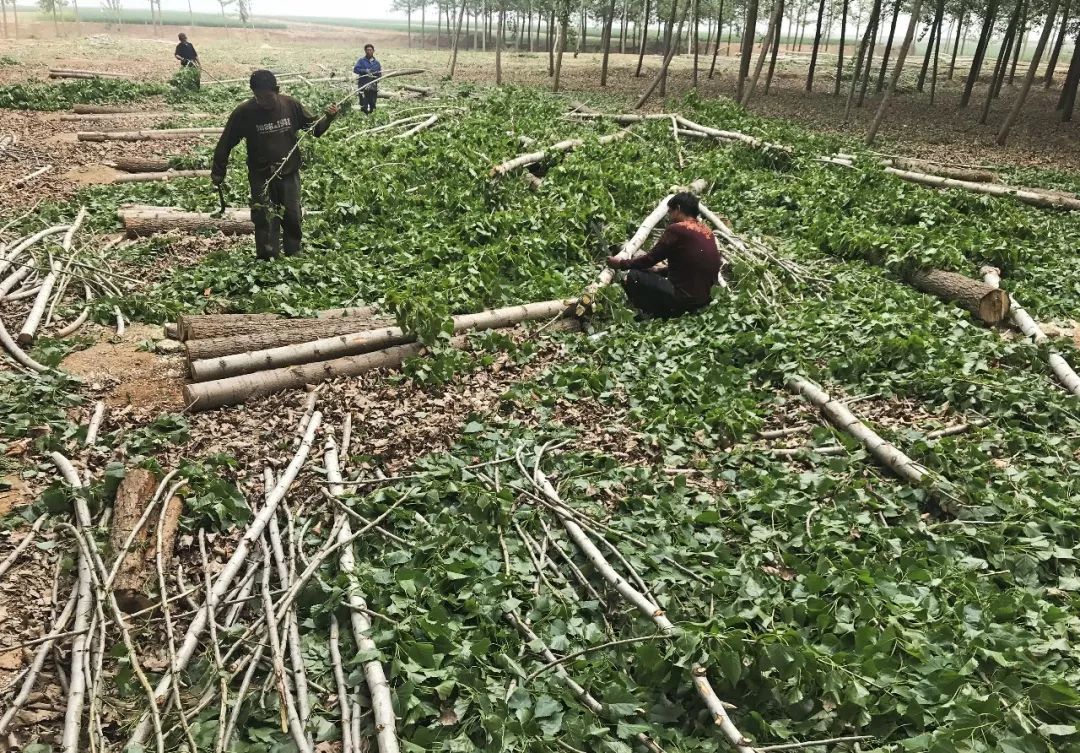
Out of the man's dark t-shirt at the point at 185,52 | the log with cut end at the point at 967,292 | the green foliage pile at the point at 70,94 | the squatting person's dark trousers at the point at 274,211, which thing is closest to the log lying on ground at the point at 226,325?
the squatting person's dark trousers at the point at 274,211

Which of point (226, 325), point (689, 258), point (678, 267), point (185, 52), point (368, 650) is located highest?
point (185, 52)

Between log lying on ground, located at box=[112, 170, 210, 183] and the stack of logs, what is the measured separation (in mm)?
6967

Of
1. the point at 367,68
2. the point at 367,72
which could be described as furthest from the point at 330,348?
the point at 367,68

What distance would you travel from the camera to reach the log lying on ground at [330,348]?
548 centimetres

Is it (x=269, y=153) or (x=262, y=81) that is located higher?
(x=262, y=81)

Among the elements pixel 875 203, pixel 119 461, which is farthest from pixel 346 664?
pixel 875 203

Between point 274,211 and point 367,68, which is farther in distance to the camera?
point 367,68

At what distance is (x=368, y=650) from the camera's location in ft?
10.5

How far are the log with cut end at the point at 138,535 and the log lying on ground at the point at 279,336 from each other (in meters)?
1.51

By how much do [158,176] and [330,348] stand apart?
833 cm

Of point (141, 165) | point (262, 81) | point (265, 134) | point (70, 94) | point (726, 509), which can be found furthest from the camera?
point (70, 94)

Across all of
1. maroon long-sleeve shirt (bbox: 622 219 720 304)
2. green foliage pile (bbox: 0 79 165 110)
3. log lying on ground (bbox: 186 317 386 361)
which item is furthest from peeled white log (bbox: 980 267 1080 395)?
green foliage pile (bbox: 0 79 165 110)

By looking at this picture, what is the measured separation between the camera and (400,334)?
6.15m

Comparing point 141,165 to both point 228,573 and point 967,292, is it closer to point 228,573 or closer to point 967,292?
point 228,573
